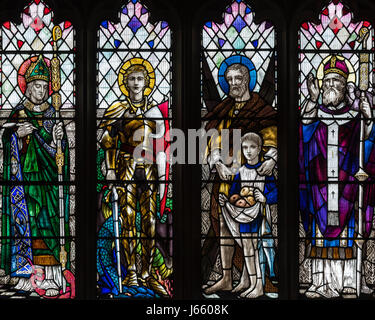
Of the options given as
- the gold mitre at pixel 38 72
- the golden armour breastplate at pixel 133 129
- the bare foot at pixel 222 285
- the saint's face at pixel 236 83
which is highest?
the gold mitre at pixel 38 72

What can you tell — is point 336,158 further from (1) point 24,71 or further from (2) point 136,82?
(1) point 24,71

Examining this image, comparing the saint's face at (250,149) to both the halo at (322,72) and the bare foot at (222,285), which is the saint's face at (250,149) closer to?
→ the halo at (322,72)

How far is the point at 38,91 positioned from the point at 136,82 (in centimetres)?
102

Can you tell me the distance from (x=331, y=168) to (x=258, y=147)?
0.78m

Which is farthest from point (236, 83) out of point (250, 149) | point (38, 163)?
point (38, 163)

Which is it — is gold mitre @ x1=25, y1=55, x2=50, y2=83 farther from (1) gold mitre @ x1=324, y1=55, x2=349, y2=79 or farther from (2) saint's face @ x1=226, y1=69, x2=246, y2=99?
(1) gold mitre @ x1=324, y1=55, x2=349, y2=79

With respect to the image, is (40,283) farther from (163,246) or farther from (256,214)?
(256,214)

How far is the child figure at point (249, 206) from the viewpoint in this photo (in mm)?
6680

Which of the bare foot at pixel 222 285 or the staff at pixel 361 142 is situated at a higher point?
the staff at pixel 361 142

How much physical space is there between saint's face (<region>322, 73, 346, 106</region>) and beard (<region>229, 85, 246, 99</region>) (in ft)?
2.74

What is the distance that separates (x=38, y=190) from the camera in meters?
6.77

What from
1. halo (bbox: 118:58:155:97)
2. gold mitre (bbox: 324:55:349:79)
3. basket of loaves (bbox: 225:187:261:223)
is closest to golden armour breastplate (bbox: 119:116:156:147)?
halo (bbox: 118:58:155:97)

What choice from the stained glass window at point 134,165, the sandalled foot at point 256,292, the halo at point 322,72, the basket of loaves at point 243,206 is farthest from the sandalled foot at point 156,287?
the halo at point 322,72

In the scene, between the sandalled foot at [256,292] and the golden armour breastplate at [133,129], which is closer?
the sandalled foot at [256,292]
